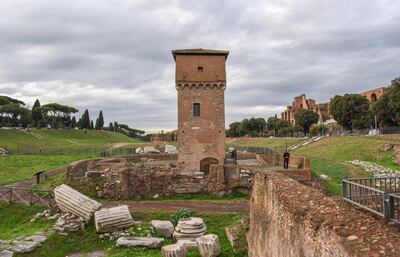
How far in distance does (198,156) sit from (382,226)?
1983cm

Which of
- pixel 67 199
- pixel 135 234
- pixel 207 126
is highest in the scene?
pixel 207 126

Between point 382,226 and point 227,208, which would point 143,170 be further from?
point 382,226

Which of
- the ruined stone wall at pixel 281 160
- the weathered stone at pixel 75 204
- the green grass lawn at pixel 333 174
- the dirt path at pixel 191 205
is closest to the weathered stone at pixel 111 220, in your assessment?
the weathered stone at pixel 75 204

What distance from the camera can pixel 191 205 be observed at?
62.8 ft

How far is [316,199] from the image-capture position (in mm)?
6887

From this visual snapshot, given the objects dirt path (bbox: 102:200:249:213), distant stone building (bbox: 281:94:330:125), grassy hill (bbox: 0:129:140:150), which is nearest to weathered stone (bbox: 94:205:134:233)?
dirt path (bbox: 102:200:249:213)

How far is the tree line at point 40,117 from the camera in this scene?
81137 mm

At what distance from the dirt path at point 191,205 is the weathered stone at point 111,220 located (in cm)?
234

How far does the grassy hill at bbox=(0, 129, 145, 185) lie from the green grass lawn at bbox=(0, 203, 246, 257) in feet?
28.0

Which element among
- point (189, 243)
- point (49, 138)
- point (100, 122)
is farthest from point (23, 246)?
point (100, 122)

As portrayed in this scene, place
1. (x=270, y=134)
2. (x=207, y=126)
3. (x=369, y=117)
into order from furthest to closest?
(x=270, y=134), (x=369, y=117), (x=207, y=126)

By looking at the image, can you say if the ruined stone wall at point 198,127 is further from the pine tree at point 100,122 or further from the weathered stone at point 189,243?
the pine tree at point 100,122

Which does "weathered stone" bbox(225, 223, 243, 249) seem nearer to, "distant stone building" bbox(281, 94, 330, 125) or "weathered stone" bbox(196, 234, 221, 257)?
"weathered stone" bbox(196, 234, 221, 257)

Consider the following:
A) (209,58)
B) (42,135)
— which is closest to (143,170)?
(209,58)
